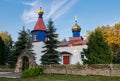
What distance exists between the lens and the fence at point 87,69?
19969 millimetres

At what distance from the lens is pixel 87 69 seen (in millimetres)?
21391

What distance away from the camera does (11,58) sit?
32438 mm

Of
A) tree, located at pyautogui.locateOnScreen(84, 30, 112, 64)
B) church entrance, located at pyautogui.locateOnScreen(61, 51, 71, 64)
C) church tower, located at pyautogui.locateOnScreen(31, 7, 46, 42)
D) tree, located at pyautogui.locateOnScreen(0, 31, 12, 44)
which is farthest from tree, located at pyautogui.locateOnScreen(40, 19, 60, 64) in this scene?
tree, located at pyautogui.locateOnScreen(0, 31, 12, 44)

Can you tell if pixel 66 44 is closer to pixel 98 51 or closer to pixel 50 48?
pixel 50 48

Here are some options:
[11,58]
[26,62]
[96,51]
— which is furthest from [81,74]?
[11,58]

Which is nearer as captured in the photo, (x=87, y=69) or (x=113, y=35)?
(x=87, y=69)

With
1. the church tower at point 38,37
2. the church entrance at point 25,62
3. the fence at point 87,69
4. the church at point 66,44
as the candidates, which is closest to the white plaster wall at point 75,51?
the church at point 66,44

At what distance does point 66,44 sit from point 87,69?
1945 cm

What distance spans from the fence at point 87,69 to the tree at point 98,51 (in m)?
1.52

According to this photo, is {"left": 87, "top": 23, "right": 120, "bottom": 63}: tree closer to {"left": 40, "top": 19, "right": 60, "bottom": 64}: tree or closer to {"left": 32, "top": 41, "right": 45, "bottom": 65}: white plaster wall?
{"left": 32, "top": 41, "right": 45, "bottom": 65}: white plaster wall

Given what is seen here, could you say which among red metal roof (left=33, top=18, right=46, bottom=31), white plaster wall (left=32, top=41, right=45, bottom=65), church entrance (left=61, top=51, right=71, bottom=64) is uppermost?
red metal roof (left=33, top=18, right=46, bottom=31)

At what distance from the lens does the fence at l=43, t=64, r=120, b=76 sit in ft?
65.5

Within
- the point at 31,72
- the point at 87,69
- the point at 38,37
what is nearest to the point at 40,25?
the point at 38,37

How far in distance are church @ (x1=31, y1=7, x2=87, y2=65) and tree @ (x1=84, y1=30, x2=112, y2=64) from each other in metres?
14.7
